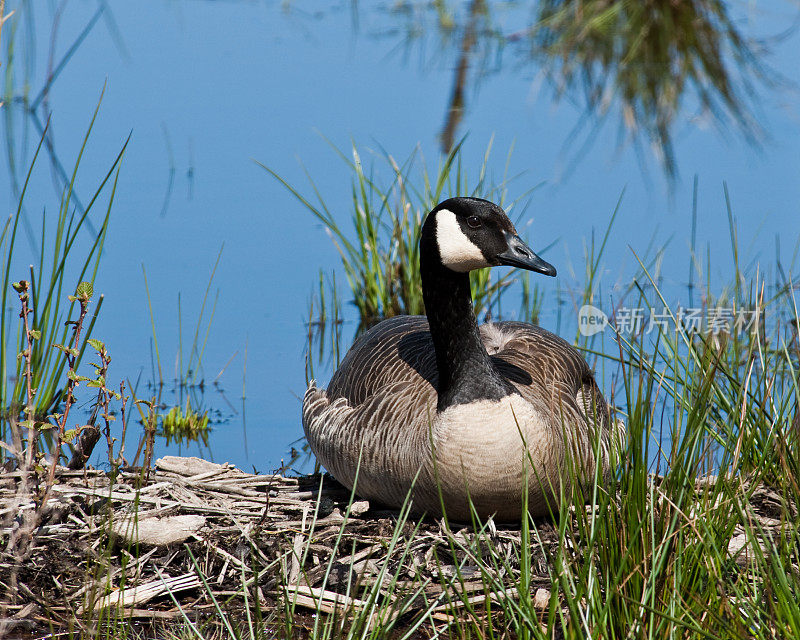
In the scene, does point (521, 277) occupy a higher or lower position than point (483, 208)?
lower

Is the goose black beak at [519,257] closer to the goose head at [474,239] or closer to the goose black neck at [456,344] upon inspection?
the goose head at [474,239]

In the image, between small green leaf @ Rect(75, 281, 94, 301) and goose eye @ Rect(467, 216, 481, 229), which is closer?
small green leaf @ Rect(75, 281, 94, 301)

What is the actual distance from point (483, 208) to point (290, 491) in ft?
5.75

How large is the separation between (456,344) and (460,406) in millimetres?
348

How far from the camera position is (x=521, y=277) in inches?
311

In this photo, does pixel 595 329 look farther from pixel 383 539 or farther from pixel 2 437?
pixel 2 437

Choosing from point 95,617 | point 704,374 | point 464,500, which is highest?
point 704,374

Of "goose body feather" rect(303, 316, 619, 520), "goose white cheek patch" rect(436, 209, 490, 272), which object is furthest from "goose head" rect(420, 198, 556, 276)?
"goose body feather" rect(303, 316, 619, 520)

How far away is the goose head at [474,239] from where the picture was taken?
444 centimetres

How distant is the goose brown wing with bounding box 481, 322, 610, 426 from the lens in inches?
189

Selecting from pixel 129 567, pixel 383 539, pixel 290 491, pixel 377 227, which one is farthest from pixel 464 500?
pixel 377 227

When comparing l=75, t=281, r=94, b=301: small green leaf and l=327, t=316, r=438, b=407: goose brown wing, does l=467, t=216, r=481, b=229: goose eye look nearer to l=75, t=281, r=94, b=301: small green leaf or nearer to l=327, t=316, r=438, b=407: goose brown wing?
l=327, t=316, r=438, b=407: goose brown wing

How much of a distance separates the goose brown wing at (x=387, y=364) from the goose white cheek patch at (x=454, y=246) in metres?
0.67

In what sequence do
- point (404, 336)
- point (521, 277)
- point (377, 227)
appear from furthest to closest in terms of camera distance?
point (521, 277), point (377, 227), point (404, 336)
